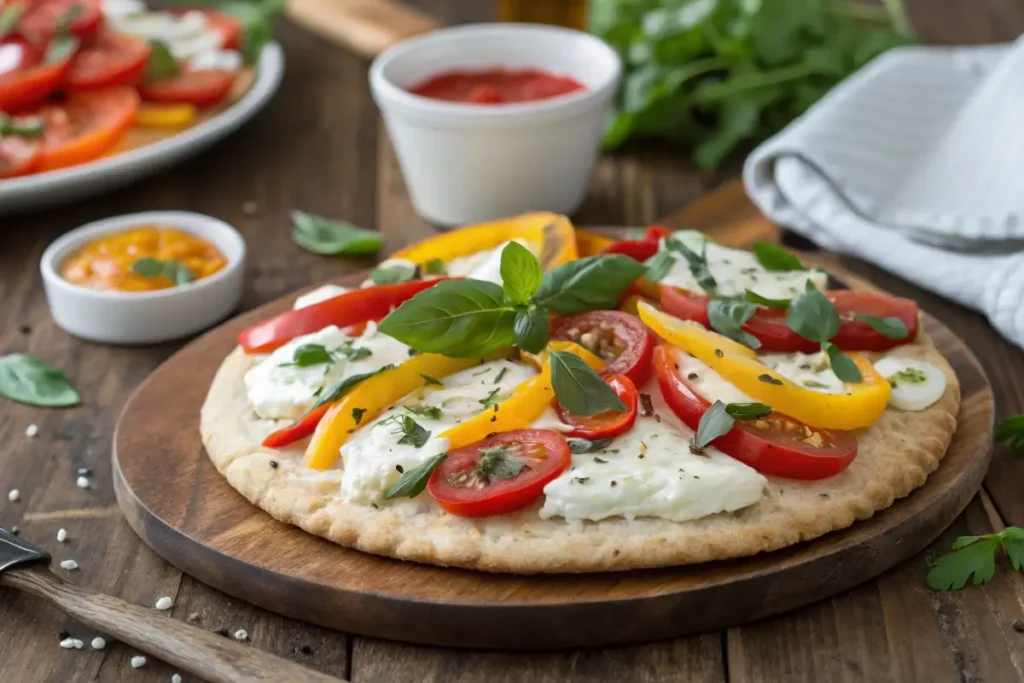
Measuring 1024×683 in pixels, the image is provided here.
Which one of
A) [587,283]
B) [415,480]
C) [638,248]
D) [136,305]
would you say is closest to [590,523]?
[415,480]

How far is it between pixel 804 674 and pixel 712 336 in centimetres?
100

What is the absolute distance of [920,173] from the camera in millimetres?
5270

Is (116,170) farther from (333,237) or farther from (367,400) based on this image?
(367,400)

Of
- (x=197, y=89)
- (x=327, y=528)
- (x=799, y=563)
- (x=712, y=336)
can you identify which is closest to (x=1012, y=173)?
(x=712, y=336)

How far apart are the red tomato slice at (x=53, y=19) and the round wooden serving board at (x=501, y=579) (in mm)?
3034

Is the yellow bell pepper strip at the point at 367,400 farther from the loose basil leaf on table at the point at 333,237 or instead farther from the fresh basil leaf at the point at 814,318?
the loose basil leaf on table at the point at 333,237

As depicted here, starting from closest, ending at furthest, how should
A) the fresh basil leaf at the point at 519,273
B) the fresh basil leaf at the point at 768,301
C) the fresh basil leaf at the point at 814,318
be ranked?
the fresh basil leaf at the point at 519,273
the fresh basil leaf at the point at 814,318
the fresh basil leaf at the point at 768,301

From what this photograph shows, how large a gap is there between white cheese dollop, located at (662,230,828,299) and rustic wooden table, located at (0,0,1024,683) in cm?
Answer: 76

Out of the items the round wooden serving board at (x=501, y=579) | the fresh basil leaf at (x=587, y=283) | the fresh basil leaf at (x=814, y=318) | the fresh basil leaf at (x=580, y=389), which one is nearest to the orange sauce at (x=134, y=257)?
the round wooden serving board at (x=501, y=579)

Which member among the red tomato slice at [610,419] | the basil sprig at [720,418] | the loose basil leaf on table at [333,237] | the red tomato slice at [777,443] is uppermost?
the basil sprig at [720,418]

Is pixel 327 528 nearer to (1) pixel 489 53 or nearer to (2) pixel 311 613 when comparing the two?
(2) pixel 311 613

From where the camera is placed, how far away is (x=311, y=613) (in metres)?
3.15

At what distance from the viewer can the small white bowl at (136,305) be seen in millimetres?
4520

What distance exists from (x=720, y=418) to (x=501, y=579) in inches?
26.4
